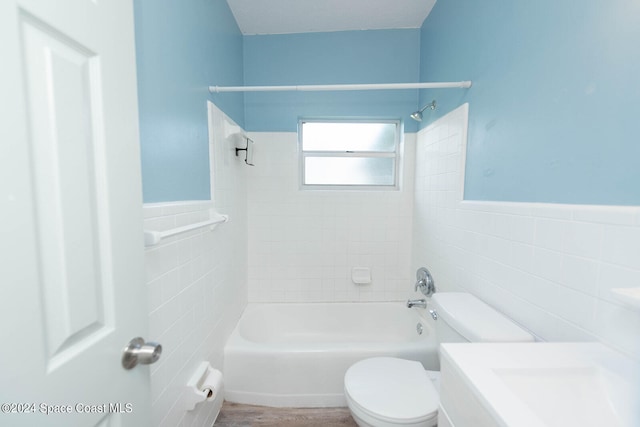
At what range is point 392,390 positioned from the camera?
115 centimetres

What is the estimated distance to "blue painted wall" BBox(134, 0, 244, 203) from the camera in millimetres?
910

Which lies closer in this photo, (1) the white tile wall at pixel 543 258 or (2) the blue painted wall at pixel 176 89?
(1) the white tile wall at pixel 543 258

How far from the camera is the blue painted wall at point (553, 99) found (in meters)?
0.69

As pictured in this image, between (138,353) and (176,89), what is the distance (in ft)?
3.32

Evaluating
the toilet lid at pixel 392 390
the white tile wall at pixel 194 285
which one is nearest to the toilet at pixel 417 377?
the toilet lid at pixel 392 390

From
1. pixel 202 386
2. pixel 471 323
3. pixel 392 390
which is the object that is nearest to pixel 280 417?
Result: pixel 202 386

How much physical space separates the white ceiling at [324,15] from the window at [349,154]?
728 mm

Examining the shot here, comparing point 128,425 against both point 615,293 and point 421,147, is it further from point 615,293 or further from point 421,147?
point 421,147

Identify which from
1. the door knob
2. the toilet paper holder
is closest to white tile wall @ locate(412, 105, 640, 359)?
the door knob

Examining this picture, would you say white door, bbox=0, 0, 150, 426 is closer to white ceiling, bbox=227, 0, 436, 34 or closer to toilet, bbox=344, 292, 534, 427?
toilet, bbox=344, 292, 534, 427

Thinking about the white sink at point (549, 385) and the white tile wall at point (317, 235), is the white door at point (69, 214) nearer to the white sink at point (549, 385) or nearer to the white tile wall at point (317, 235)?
the white sink at point (549, 385)

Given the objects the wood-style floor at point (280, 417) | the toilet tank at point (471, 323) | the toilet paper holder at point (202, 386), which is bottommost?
the wood-style floor at point (280, 417)

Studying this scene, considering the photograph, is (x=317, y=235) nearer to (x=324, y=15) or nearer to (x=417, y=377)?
(x=417, y=377)

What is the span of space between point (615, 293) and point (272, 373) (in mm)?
1623
